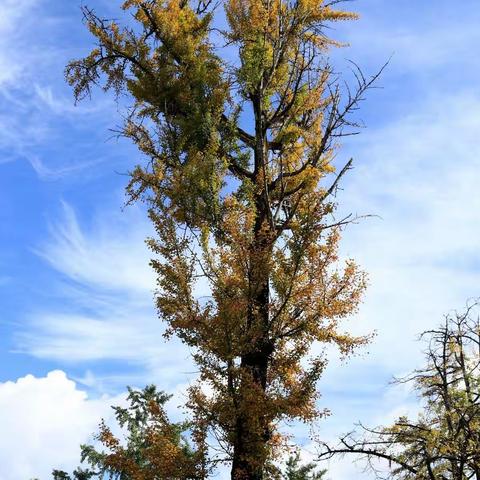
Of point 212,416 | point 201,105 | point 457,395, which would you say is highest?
point 201,105

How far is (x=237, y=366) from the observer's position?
417 inches

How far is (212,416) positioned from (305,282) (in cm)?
306

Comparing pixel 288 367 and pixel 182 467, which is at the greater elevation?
pixel 288 367

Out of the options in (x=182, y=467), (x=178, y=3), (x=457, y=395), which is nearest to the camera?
(x=182, y=467)

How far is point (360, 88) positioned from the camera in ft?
43.3

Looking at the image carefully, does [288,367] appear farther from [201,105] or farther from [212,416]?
[201,105]

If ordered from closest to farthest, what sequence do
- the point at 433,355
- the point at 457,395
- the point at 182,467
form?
the point at 182,467, the point at 457,395, the point at 433,355

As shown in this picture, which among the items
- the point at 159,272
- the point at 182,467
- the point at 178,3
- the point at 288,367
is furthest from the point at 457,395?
the point at 178,3

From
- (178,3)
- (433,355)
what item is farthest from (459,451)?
(178,3)

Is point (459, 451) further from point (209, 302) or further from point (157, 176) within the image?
point (157, 176)

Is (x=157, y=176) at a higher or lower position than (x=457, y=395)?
higher

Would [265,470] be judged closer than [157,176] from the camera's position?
Yes

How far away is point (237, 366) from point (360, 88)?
682cm

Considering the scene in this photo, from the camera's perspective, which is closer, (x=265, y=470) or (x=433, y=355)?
(x=265, y=470)
